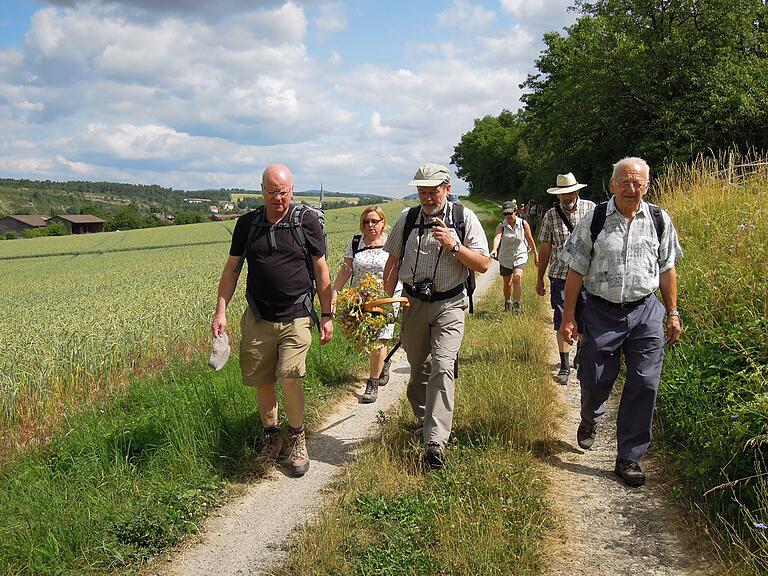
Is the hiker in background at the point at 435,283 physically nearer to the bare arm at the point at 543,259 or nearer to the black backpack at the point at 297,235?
the black backpack at the point at 297,235

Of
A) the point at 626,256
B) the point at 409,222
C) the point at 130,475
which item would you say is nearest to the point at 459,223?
the point at 409,222

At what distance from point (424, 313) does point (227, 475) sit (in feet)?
6.37

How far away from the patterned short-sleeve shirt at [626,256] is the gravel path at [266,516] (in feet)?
7.93

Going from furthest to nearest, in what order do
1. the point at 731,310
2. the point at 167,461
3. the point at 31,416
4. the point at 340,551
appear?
the point at 31,416
the point at 731,310
the point at 167,461
the point at 340,551

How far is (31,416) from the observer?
560 cm

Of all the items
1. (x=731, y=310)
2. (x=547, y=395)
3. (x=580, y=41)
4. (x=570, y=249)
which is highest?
(x=580, y=41)

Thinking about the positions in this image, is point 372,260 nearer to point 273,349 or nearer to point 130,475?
point 273,349

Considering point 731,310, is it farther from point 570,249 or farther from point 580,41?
point 580,41

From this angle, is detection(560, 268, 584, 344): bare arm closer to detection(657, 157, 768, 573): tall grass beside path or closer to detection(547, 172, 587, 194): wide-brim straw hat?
detection(657, 157, 768, 573): tall grass beside path

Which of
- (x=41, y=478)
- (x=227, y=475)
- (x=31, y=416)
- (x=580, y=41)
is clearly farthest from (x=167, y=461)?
(x=580, y=41)

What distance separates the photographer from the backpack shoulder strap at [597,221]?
4129mm

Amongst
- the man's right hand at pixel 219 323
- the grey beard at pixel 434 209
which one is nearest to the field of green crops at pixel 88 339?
the man's right hand at pixel 219 323

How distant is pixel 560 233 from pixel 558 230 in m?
0.04

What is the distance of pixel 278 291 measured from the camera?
14.7 feet
